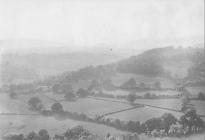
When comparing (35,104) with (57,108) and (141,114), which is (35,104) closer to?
(57,108)

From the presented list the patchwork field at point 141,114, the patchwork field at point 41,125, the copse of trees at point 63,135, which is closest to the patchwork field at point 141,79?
the patchwork field at point 141,114

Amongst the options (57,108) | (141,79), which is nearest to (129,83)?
(141,79)

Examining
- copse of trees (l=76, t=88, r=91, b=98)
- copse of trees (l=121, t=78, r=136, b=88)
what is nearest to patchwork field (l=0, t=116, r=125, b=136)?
copse of trees (l=76, t=88, r=91, b=98)

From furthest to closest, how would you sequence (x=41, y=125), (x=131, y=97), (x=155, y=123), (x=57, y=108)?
(x=131, y=97)
(x=155, y=123)
(x=57, y=108)
(x=41, y=125)

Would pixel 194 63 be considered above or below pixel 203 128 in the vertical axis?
above

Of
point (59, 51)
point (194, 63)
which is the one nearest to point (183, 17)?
point (194, 63)

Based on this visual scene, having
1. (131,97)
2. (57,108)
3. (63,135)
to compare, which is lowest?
(63,135)

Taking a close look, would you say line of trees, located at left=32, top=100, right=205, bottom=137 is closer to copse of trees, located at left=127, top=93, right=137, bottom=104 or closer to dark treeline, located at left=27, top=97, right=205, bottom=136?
dark treeline, located at left=27, top=97, right=205, bottom=136

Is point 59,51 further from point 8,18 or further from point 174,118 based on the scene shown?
point 174,118

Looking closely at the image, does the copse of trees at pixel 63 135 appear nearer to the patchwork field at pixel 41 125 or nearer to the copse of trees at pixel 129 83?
the patchwork field at pixel 41 125
